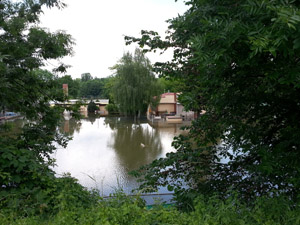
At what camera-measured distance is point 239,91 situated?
13.6ft

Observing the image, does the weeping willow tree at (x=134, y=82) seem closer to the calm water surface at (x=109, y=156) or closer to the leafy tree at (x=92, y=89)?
the calm water surface at (x=109, y=156)

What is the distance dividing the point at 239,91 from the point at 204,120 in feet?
2.77

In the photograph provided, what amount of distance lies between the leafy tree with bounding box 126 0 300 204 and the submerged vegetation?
0.02m

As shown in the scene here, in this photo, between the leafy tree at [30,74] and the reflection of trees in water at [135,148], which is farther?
the reflection of trees in water at [135,148]

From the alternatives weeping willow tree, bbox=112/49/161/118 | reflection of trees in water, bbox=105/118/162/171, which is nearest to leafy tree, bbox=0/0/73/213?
reflection of trees in water, bbox=105/118/162/171

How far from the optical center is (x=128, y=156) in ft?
52.1

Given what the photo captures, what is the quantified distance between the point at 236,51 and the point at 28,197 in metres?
3.04

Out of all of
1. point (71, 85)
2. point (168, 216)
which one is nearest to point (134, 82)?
point (71, 85)

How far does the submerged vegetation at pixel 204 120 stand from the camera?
2129 mm

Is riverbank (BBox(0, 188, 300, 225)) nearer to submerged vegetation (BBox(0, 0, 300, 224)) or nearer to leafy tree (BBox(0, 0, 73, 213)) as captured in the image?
submerged vegetation (BBox(0, 0, 300, 224))

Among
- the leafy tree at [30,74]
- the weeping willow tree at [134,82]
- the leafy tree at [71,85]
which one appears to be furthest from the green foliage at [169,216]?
the weeping willow tree at [134,82]

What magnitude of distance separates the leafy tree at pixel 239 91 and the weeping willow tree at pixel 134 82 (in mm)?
27118

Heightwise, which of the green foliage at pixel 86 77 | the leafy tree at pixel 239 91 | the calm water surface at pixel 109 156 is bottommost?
the calm water surface at pixel 109 156

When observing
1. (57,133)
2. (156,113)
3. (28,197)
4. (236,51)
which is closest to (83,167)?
(57,133)
